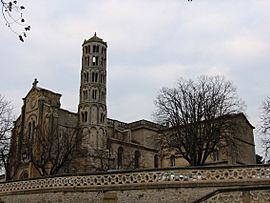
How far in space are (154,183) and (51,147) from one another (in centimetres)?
2623

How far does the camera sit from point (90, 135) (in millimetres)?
59469

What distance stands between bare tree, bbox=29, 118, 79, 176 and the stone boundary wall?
16641 mm

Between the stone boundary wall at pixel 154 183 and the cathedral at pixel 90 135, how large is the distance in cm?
2172

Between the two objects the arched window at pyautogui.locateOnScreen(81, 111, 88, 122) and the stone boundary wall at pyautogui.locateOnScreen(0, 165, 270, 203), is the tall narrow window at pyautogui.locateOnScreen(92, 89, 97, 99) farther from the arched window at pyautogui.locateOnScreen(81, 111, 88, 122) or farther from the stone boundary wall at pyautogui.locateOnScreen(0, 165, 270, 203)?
the stone boundary wall at pyautogui.locateOnScreen(0, 165, 270, 203)

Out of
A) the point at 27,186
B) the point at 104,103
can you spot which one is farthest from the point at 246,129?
the point at 27,186

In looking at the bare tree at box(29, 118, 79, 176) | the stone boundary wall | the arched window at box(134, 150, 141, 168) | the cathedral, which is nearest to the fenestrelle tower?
the cathedral

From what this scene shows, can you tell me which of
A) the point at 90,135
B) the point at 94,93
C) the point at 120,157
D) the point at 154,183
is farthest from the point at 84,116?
the point at 154,183

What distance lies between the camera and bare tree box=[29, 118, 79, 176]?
4076cm

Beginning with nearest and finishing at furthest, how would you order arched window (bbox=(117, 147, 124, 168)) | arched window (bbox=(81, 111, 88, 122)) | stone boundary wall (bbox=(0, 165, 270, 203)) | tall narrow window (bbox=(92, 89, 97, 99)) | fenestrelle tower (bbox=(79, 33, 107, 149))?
stone boundary wall (bbox=(0, 165, 270, 203))
arched window (bbox=(117, 147, 124, 168))
fenestrelle tower (bbox=(79, 33, 107, 149))
arched window (bbox=(81, 111, 88, 122))
tall narrow window (bbox=(92, 89, 97, 99))

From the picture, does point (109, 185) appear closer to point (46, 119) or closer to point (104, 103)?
point (46, 119)

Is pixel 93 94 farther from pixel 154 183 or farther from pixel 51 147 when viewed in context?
pixel 154 183

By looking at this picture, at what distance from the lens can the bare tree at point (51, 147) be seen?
134 ft

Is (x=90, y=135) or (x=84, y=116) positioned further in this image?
(x=84, y=116)

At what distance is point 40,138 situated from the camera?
48.1 metres
